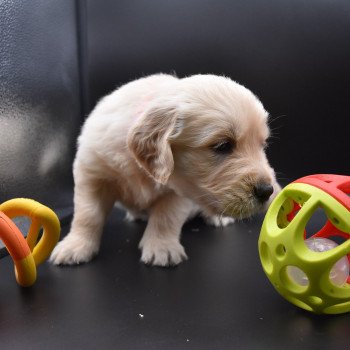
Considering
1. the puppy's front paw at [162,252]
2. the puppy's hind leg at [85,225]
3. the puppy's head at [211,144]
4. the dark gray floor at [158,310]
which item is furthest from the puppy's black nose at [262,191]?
the puppy's hind leg at [85,225]

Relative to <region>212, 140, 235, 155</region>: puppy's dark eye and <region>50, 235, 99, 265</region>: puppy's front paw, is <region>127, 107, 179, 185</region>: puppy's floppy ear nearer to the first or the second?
<region>212, 140, 235, 155</region>: puppy's dark eye

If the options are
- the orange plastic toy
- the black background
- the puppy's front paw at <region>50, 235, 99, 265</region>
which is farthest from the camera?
the black background

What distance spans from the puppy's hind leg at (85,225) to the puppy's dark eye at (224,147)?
58 centimetres

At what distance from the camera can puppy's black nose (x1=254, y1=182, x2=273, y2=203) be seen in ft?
5.52

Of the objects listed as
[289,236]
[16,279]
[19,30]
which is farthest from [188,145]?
[19,30]

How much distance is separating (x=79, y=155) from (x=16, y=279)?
23.6 inches

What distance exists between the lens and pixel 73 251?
196 cm

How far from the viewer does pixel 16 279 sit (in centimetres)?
176

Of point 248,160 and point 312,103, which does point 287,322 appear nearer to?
point 248,160

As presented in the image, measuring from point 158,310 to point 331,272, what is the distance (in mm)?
561

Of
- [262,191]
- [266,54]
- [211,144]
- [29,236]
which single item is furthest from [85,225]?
[266,54]

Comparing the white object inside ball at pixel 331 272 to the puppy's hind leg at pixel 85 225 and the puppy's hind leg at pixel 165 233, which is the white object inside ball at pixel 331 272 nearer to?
the puppy's hind leg at pixel 165 233

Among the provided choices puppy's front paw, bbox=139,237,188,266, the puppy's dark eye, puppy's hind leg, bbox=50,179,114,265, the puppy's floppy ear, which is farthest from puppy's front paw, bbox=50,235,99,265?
the puppy's dark eye

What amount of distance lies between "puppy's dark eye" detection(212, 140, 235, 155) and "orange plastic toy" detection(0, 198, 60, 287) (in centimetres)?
63
